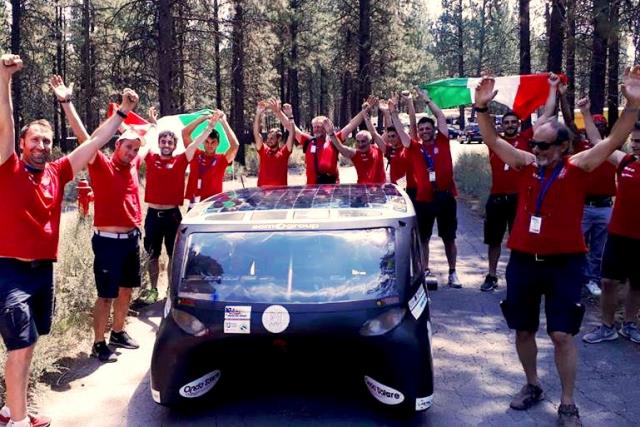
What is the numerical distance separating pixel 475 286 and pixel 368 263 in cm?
425

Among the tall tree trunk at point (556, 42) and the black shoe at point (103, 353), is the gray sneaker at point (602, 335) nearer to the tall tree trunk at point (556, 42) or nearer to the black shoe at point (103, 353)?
the black shoe at point (103, 353)

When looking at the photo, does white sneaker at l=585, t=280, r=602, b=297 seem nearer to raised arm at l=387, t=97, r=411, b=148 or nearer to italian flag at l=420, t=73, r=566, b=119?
italian flag at l=420, t=73, r=566, b=119

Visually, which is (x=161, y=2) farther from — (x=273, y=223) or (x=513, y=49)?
(x=513, y=49)

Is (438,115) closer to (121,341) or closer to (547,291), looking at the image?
(547,291)

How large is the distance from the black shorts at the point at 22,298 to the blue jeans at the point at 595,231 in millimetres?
5592

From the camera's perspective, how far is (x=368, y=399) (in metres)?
4.63

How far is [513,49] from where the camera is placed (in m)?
69.6

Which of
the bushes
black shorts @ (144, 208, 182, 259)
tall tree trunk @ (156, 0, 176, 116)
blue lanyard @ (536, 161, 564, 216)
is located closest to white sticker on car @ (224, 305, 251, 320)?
blue lanyard @ (536, 161, 564, 216)

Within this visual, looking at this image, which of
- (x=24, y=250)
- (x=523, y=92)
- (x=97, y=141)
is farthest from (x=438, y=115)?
(x=24, y=250)

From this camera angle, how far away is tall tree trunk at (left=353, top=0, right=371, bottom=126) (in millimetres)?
24922

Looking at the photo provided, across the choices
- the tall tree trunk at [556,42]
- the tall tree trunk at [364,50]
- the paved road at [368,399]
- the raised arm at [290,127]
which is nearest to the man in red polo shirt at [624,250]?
the paved road at [368,399]

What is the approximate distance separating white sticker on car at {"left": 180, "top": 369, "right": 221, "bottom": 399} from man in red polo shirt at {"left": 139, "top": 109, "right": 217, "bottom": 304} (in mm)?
2969

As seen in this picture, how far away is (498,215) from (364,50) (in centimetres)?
A: 1889

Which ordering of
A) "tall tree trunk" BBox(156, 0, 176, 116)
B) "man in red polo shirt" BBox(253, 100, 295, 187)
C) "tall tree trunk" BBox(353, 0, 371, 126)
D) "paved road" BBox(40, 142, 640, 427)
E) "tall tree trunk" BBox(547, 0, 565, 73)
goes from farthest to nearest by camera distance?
1. "tall tree trunk" BBox(353, 0, 371, 126)
2. "tall tree trunk" BBox(156, 0, 176, 116)
3. "tall tree trunk" BBox(547, 0, 565, 73)
4. "man in red polo shirt" BBox(253, 100, 295, 187)
5. "paved road" BBox(40, 142, 640, 427)
